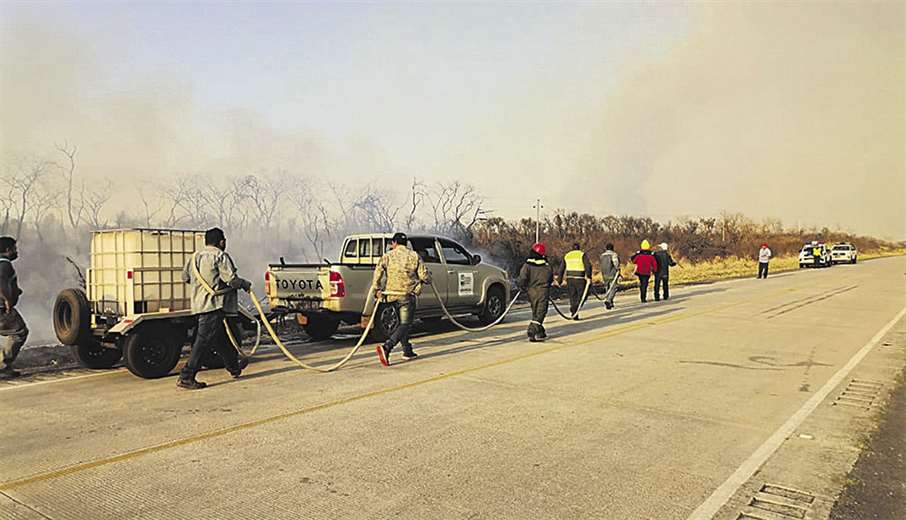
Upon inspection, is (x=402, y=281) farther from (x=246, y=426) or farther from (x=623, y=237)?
(x=623, y=237)

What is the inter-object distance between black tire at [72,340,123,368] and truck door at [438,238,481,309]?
603cm

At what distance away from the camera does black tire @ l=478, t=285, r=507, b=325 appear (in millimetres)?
14328

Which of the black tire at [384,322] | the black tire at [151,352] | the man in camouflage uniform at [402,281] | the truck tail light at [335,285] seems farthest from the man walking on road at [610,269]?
the black tire at [151,352]

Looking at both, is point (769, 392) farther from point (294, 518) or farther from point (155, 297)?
point (155, 297)

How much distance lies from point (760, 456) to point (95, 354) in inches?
323

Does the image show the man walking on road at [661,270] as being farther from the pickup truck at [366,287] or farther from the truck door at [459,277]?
the truck door at [459,277]

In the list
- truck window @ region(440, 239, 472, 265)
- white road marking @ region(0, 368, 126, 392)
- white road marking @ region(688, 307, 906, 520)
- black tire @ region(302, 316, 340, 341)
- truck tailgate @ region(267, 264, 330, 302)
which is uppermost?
truck window @ region(440, 239, 472, 265)

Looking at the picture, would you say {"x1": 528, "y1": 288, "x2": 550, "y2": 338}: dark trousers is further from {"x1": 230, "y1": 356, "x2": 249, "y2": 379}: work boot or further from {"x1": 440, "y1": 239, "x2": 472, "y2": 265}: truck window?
{"x1": 230, "y1": 356, "x2": 249, "y2": 379}: work boot

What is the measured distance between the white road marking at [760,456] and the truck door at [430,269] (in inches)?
264

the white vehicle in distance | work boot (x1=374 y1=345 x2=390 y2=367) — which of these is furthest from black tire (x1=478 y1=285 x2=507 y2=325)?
the white vehicle in distance

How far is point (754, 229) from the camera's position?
8088 cm

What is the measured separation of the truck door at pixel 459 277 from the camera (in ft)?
43.9

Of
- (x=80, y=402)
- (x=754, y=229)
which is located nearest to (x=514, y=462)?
(x=80, y=402)

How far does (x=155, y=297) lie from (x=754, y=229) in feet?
270
